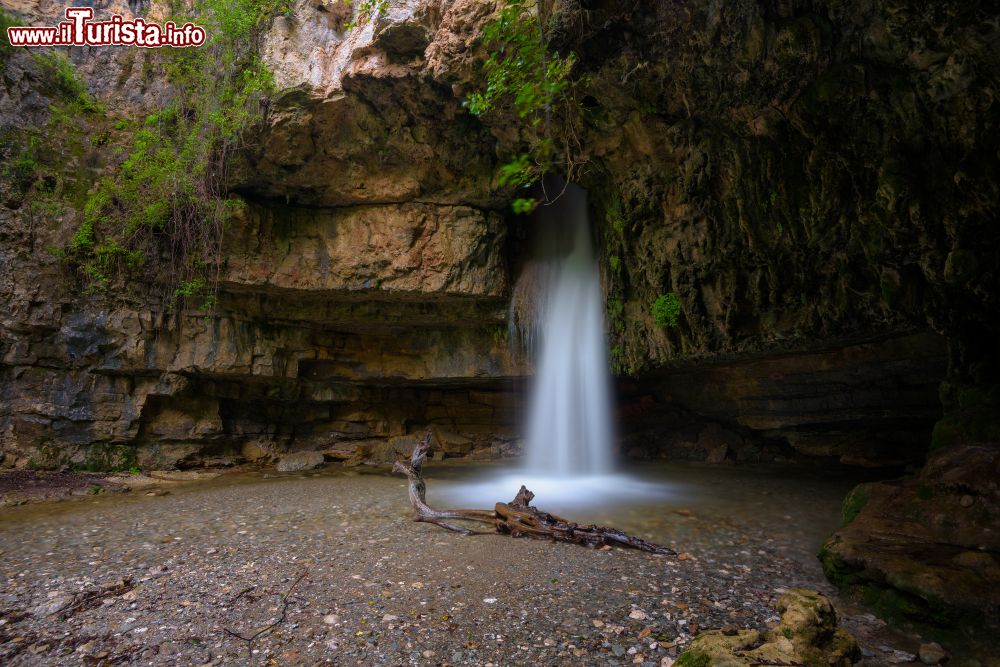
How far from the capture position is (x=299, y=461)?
12344 mm

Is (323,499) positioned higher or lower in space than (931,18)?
lower

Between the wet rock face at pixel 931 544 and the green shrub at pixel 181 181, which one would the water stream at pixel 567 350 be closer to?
the wet rock face at pixel 931 544

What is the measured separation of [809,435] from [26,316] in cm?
1774

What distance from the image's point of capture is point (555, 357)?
39.2ft

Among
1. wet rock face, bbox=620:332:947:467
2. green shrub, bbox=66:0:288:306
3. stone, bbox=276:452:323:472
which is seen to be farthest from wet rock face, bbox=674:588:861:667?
stone, bbox=276:452:323:472

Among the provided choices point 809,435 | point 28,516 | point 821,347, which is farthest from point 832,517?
point 28,516

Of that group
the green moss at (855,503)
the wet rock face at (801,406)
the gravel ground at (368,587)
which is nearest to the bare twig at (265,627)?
the gravel ground at (368,587)

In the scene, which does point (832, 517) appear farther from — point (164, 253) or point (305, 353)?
point (164, 253)

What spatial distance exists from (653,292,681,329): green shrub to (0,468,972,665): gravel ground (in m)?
3.63

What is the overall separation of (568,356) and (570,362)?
6.0 inches

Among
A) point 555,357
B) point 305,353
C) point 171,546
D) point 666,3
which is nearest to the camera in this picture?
point 171,546

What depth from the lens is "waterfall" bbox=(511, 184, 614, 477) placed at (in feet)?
38.2

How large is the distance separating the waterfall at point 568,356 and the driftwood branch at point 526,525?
598 cm

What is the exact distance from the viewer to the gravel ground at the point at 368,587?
3033 mm
